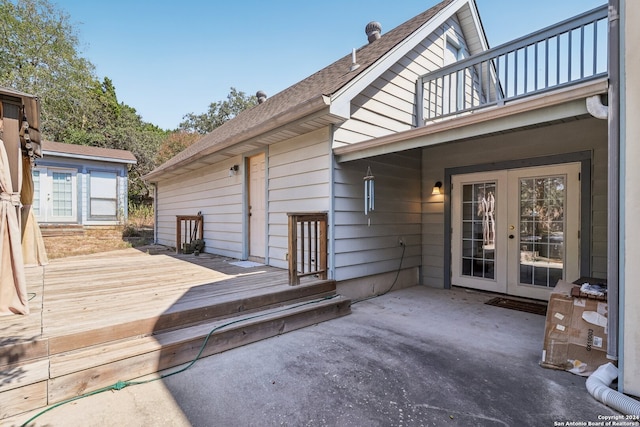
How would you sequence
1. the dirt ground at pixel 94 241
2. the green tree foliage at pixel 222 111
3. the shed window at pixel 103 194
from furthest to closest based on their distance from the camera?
1. the green tree foliage at pixel 222 111
2. the shed window at pixel 103 194
3. the dirt ground at pixel 94 241

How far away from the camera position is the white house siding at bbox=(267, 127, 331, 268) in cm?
431

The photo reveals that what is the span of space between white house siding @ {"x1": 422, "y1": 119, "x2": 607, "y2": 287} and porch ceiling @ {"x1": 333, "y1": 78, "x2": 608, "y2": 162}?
1.44 meters

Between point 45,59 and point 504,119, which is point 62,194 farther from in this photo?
point 504,119

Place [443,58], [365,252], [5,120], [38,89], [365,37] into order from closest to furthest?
[5,120] → [365,252] → [443,58] → [365,37] → [38,89]

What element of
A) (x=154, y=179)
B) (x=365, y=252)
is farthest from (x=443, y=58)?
(x=154, y=179)

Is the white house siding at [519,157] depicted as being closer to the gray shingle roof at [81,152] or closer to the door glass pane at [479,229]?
the door glass pane at [479,229]

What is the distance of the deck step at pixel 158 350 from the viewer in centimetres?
209

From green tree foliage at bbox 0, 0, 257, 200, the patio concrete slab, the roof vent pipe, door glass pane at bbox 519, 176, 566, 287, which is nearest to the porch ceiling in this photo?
door glass pane at bbox 519, 176, 566, 287

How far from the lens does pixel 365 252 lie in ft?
15.2

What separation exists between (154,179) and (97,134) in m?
9.75

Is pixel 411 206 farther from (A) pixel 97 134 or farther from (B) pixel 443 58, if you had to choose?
(A) pixel 97 134

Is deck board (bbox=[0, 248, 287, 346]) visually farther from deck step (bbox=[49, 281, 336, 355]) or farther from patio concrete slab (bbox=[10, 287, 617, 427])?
patio concrete slab (bbox=[10, 287, 617, 427])

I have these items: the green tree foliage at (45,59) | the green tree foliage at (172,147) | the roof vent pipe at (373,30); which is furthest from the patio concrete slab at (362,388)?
the green tree foliage at (45,59)

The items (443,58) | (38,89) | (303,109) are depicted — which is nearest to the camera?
(303,109)
